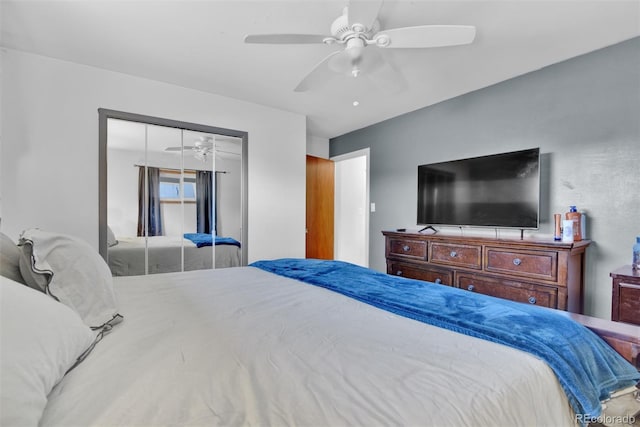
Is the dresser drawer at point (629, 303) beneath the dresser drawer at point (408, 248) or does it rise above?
beneath

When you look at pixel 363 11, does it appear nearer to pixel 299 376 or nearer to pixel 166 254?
pixel 299 376

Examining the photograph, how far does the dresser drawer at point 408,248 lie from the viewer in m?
3.05

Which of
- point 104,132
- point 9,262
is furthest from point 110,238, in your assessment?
point 9,262

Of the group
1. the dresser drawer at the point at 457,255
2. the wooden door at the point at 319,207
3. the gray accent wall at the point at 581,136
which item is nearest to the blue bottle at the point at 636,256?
the gray accent wall at the point at 581,136

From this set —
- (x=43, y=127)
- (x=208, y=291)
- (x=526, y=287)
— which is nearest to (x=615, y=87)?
(x=526, y=287)

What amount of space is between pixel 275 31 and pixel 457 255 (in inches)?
94.6

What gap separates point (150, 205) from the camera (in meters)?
2.88

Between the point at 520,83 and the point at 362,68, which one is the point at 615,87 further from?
the point at 362,68

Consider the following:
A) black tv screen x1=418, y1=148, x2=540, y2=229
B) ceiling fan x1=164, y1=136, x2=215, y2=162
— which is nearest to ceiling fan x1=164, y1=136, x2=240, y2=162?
ceiling fan x1=164, y1=136, x2=215, y2=162

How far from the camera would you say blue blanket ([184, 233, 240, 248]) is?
123 inches

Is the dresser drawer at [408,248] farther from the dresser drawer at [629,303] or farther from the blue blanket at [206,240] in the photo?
the blue blanket at [206,240]

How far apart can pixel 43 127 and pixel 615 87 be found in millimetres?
4504

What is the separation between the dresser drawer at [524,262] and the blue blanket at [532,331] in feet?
4.05

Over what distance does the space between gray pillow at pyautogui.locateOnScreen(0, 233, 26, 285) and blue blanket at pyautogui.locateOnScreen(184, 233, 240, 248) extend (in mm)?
2069
